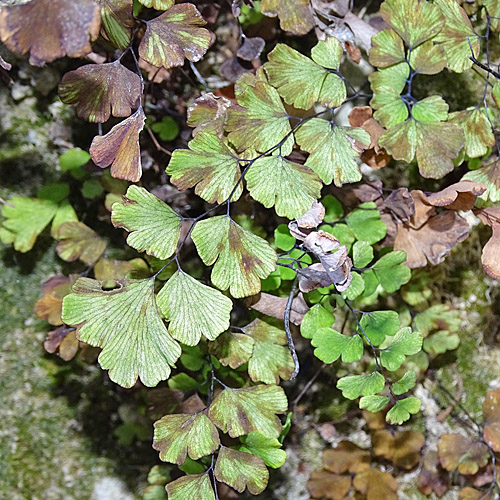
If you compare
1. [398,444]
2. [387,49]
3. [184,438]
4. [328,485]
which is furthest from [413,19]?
[328,485]

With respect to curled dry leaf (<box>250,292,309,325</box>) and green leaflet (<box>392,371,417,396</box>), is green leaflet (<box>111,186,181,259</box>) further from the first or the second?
green leaflet (<box>392,371,417,396</box>)

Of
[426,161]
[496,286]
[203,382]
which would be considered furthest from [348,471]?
[426,161]

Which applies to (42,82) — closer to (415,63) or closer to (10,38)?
(10,38)

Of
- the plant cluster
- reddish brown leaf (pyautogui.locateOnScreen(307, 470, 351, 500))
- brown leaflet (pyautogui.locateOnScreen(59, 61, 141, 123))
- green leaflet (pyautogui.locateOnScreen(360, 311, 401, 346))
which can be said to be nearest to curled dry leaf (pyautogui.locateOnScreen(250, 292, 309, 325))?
the plant cluster

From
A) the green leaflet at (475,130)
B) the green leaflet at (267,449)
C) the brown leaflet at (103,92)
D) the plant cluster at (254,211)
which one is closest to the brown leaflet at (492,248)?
the plant cluster at (254,211)

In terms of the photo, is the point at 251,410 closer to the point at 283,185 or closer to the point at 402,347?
the point at 402,347
